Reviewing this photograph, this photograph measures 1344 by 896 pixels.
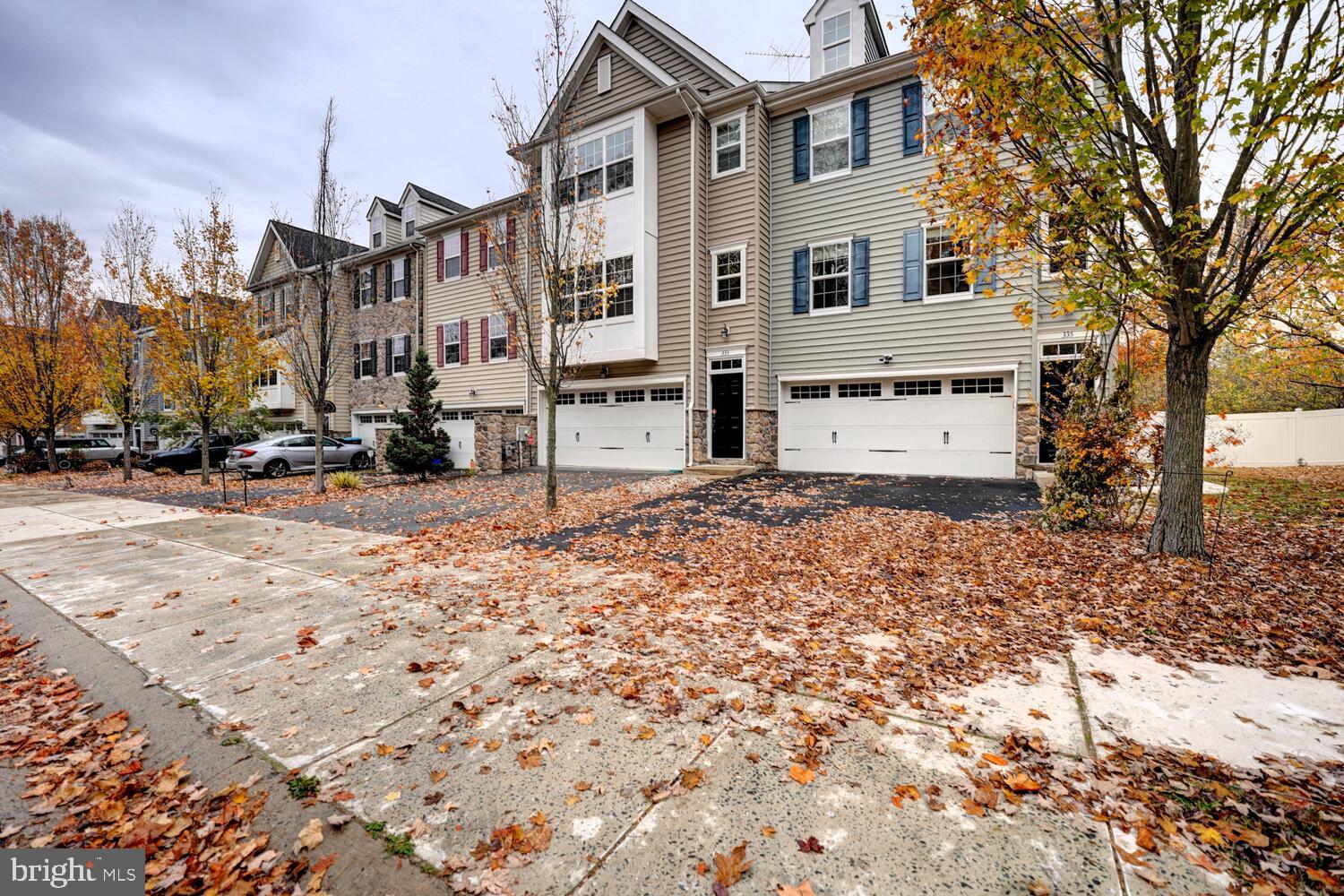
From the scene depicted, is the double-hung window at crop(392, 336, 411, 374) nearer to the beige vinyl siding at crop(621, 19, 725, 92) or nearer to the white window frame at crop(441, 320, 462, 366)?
the white window frame at crop(441, 320, 462, 366)

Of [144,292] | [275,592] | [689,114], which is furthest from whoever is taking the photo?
[144,292]

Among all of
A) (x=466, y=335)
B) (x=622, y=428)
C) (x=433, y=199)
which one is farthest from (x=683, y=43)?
(x=433, y=199)

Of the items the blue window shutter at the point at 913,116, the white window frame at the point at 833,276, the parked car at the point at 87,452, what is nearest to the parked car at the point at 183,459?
the parked car at the point at 87,452

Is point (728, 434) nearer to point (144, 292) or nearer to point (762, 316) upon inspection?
point (762, 316)

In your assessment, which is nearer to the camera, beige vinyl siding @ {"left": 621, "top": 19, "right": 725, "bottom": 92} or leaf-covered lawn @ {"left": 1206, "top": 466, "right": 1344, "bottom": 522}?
leaf-covered lawn @ {"left": 1206, "top": 466, "right": 1344, "bottom": 522}

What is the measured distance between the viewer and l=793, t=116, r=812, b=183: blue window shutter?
546 inches

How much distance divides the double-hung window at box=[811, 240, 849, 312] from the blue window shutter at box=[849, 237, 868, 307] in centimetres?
17

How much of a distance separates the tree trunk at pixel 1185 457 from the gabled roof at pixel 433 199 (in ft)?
78.4

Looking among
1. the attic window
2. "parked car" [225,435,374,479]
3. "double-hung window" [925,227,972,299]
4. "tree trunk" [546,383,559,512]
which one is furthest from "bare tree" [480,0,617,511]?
"parked car" [225,435,374,479]

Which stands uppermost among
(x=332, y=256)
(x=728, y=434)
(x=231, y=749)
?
(x=332, y=256)

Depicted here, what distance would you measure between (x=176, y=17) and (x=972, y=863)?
16449 millimetres

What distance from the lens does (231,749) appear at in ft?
8.70

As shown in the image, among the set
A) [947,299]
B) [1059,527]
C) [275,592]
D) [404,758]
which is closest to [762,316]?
[947,299]

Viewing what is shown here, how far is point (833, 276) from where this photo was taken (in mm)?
13648
